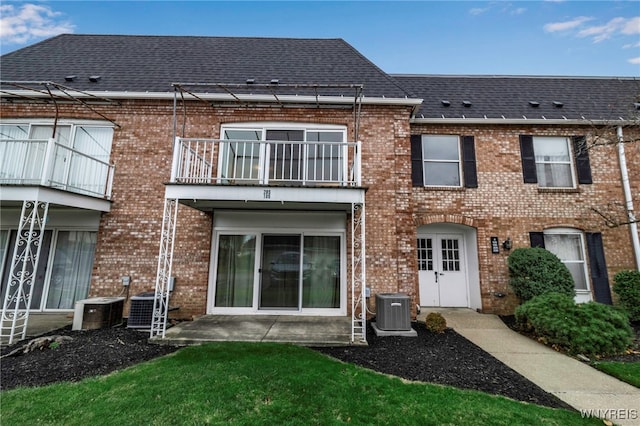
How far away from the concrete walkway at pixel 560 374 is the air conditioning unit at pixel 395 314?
1.48 meters

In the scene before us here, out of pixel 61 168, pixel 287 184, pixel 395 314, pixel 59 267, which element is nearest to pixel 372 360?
pixel 395 314

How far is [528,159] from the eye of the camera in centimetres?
891

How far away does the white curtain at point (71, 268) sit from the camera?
7477 millimetres

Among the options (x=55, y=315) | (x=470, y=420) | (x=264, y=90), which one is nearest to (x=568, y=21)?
(x=264, y=90)

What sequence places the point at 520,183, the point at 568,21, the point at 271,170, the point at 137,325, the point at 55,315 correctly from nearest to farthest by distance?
the point at 137,325, the point at 55,315, the point at 271,170, the point at 520,183, the point at 568,21

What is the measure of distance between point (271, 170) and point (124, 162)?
4.10 m

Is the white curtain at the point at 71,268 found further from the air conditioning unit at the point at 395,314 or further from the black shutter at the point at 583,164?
the black shutter at the point at 583,164

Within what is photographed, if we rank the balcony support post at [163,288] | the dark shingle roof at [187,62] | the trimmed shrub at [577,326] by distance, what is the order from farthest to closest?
the dark shingle roof at [187,62]
the balcony support post at [163,288]
the trimmed shrub at [577,326]

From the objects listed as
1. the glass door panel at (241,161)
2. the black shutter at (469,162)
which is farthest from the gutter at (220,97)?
the black shutter at (469,162)

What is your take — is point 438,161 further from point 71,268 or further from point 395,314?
point 71,268

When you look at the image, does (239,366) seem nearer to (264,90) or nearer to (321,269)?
(321,269)

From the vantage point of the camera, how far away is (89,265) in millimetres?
7578

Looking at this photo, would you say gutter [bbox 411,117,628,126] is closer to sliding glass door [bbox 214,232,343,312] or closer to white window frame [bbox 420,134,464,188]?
white window frame [bbox 420,134,464,188]

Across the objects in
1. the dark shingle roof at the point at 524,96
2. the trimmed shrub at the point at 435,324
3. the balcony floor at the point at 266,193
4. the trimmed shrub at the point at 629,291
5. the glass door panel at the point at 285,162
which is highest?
the dark shingle roof at the point at 524,96
